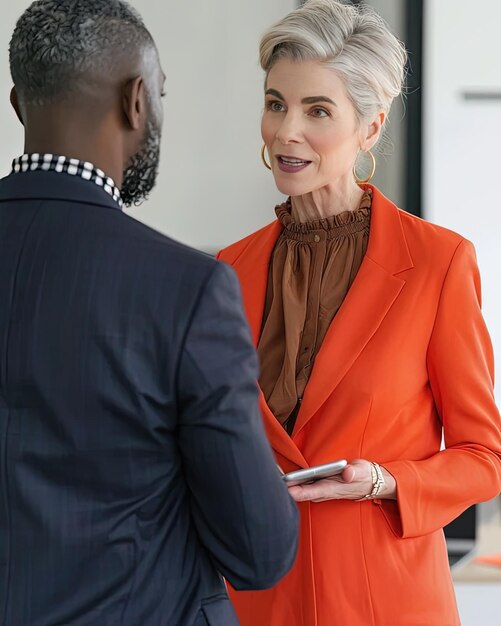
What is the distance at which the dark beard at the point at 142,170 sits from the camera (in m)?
1.04

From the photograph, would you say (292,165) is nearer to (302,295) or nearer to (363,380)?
(302,295)

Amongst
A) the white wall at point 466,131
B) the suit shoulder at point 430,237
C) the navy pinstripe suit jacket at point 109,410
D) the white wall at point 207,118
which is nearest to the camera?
the navy pinstripe suit jacket at point 109,410

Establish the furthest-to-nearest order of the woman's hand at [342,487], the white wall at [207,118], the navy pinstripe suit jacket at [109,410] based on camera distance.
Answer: the white wall at [207,118], the woman's hand at [342,487], the navy pinstripe suit jacket at [109,410]

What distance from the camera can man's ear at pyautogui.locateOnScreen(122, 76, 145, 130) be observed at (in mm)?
995

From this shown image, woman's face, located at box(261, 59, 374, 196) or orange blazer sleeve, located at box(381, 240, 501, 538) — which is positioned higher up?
woman's face, located at box(261, 59, 374, 196)

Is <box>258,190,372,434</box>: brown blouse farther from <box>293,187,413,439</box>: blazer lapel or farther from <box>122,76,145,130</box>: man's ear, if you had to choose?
<box>122,76,145,130</box>: man's ear

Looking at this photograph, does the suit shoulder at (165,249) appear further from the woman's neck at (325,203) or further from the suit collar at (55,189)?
the woman's neck at (325,203)

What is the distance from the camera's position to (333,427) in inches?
61.4

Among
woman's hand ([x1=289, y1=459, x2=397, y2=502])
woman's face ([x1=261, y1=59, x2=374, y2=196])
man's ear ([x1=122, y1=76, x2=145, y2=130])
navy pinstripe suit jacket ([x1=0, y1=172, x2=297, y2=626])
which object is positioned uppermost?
woman's face ([x1=261, y1=59, x2=374, y2=196])

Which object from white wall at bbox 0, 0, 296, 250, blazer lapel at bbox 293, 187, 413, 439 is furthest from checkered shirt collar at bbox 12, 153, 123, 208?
white wall at bbox 0, 0, 296, 250

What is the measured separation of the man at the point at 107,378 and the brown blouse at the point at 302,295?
0.59 metres

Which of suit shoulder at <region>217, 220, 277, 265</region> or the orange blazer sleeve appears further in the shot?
suit shoulder at <region>217, 220, 277, 265</region>

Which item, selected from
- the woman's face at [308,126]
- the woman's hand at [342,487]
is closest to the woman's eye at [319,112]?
the woman's face at [308,126]

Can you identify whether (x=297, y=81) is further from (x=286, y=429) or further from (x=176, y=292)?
(x=176, y=292)
